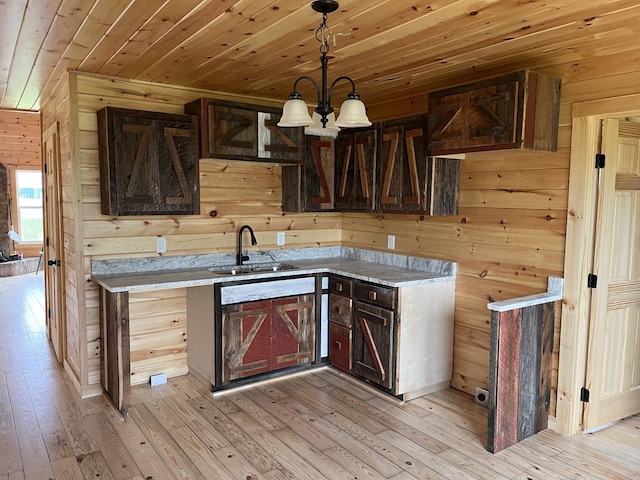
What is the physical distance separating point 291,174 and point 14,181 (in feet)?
24.4

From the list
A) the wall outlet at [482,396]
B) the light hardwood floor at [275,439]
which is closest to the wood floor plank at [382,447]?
the light hardwood floor at [275,439]

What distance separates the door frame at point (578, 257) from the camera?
290 centimetres

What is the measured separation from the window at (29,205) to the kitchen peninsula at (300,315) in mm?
7225

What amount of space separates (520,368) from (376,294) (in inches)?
43.1

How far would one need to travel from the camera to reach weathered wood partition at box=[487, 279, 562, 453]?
112 inches

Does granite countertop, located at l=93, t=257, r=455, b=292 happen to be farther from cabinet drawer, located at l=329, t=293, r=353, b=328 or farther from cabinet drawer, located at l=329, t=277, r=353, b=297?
cabinet drawer, located at l=329, t=293, r=353, b=328

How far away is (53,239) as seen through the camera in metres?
4.41

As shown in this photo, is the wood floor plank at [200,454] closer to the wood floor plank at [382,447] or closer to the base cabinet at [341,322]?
the wood floor plank at [382,447]

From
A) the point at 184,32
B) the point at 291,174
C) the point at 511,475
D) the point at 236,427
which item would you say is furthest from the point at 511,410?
the point at 184,32

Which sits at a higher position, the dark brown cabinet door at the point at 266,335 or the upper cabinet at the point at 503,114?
the upper cabinet at the point at 503,114

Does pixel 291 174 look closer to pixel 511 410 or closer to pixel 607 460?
pixel 511 410

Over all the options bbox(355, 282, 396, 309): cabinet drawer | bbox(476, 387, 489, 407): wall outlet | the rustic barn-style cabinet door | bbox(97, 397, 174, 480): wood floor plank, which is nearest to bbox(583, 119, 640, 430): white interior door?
bbox(476, 387, 489, 407): wall outlet

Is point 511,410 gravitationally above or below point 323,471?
above

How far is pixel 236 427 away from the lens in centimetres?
314
